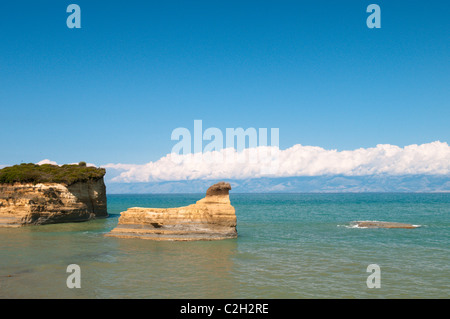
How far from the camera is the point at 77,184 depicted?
2429 inches

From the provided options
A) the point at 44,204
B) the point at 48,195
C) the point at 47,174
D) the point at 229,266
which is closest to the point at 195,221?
the point at 229,266

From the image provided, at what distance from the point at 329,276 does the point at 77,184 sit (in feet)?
169

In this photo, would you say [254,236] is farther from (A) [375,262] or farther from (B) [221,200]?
(A) [375,262]

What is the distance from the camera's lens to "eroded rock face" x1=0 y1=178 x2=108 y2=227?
5147 cm

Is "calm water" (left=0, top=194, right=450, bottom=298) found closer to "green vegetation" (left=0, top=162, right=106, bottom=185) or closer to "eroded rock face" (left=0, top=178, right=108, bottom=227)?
"eroded rock face" (left=0, top=178, right=108, bottom=227)

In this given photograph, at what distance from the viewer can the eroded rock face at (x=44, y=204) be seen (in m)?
51.5

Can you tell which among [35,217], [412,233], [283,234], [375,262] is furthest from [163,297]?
[35,217]

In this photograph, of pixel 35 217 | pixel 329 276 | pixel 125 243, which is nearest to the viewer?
pixel 329 276

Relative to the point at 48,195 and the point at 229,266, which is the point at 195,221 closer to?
Answer: the point at 229,266

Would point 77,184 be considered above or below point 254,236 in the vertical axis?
above

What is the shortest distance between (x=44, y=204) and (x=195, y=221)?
1184 inches

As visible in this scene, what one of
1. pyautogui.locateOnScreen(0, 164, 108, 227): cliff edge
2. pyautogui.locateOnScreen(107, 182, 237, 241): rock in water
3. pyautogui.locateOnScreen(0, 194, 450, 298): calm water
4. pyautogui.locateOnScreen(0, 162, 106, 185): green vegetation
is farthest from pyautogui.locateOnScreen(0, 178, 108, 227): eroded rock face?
pyautogui.locateOnScreen(107, 182, 237, 241): rock in water

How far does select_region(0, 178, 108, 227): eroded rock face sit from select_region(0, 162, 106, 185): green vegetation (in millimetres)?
991
